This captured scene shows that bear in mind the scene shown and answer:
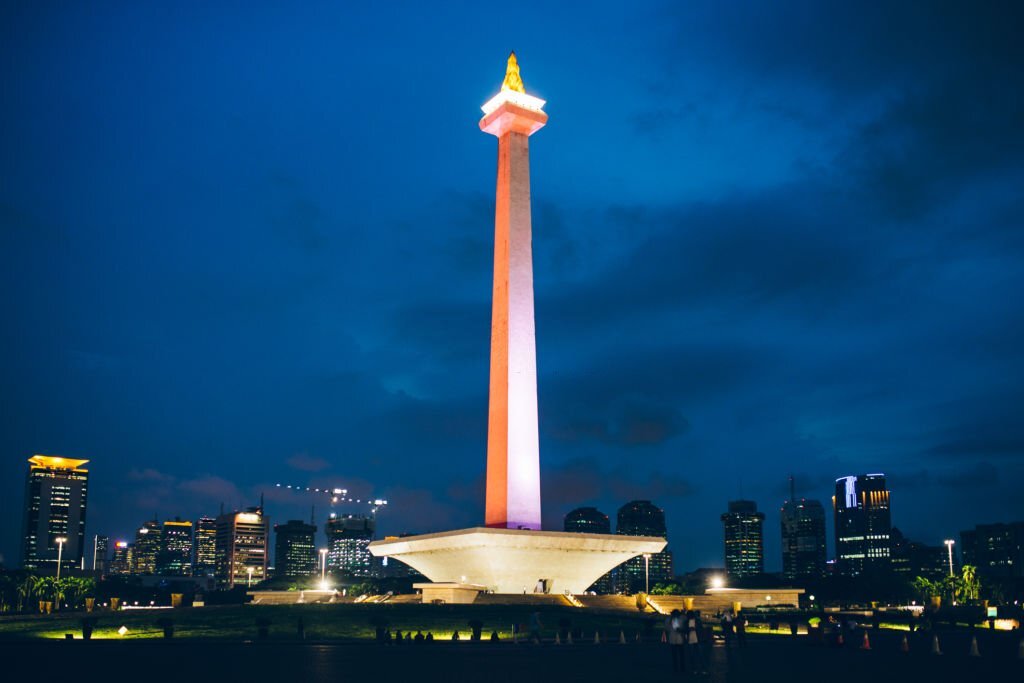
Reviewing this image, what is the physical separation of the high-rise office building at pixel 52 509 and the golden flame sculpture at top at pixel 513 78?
147913 millimetres

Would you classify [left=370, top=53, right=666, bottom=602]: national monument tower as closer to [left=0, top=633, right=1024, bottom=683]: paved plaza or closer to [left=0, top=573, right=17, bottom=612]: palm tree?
[left=0, top=633, right=1024, bottom=683]: paved plaza

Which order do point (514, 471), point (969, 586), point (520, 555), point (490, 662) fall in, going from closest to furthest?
point (490, 662) < point (520, 555) < point (514, 471) < point (969, 586)

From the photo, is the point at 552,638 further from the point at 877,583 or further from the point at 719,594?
the point at 877,583

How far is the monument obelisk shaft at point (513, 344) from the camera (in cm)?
6088

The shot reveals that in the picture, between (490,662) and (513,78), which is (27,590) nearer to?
(513,78)

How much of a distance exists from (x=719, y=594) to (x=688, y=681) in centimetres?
4314

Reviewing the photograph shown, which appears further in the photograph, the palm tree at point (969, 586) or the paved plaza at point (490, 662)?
the palm tree at point (969, 586)

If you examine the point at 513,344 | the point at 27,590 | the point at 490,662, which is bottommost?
the point at 27,590

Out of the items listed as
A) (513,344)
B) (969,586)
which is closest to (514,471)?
(513,344)

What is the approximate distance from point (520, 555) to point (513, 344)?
12629mm

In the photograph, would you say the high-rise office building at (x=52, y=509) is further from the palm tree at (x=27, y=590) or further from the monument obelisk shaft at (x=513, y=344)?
the monument obelisk shaft at (x=513, y=344)

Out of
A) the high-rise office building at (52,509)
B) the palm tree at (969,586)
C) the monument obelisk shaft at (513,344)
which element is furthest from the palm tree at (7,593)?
the high-rise office building at (52,509)

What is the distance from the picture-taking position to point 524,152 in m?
66.3

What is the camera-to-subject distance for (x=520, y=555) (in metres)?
58.8
